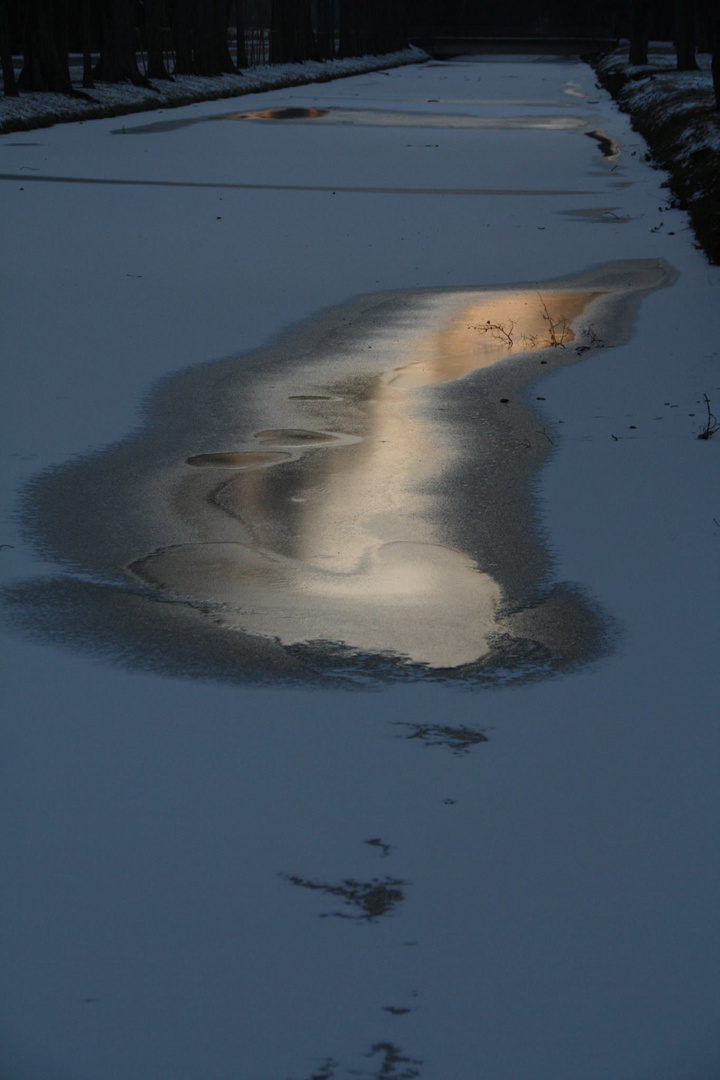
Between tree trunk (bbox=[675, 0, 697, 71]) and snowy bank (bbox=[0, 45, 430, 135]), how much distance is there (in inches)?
424

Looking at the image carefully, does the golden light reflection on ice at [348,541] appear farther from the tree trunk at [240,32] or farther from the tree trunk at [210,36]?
the tree trunk at [240,32]

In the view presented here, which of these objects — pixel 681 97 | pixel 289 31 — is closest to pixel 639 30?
pixel 289 31

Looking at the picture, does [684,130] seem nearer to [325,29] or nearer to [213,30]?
[213,30]

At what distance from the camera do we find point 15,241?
12.0 meters

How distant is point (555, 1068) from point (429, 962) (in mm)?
369

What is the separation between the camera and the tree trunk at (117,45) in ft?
102

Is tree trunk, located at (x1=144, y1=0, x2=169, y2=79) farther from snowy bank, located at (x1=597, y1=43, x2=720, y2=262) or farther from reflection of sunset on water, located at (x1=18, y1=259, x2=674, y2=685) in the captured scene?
reflection of sunset on water, located at (x1=18, y1=259, x2=674, y2=685)

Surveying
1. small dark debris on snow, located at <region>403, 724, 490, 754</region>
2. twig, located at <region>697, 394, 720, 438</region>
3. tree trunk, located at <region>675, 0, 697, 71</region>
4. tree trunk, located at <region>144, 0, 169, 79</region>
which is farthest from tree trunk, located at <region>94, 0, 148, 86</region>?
small dark debris on snow, located at <region>403, 724, 490, 754</region>

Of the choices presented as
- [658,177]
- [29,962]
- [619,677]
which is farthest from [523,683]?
[658,177]

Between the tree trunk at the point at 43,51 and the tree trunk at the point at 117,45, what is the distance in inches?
119

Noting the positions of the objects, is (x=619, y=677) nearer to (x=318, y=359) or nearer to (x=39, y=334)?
(x=318, y=359)

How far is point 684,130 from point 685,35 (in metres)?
15.9

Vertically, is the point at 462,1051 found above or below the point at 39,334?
below

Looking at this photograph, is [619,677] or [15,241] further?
[15,241]
